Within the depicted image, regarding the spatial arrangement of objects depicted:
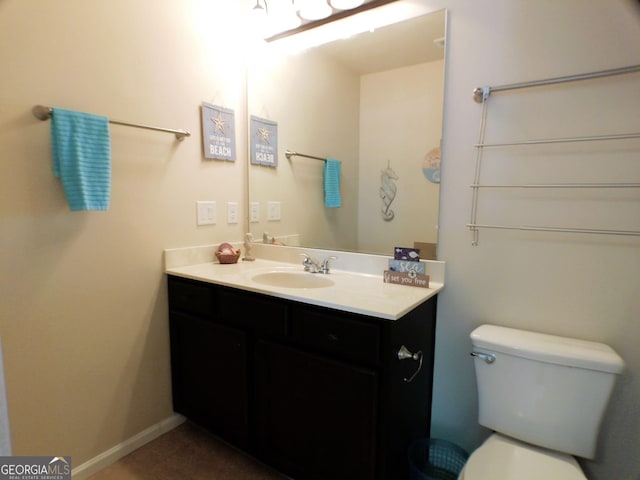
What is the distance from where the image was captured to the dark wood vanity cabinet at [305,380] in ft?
3.89

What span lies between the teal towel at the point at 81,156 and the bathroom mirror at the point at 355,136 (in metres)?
0.88

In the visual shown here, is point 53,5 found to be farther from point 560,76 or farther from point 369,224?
point 560,76

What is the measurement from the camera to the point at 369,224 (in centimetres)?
178

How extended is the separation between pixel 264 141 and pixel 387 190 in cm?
87

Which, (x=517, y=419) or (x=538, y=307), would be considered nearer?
(x=517, y=419)

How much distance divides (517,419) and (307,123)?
174 cm

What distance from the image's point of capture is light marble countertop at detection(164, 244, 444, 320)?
4.07 feet

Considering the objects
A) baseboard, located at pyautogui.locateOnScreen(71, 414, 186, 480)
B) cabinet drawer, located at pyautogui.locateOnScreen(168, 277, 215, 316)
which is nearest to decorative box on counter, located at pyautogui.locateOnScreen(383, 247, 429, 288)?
cabinet drawer, located at pyautogui.locateOnScreen(168, 277, 215, 316)

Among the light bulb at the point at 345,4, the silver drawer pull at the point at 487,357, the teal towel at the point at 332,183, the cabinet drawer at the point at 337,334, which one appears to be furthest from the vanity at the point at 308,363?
the light bulb at the point at 345,4

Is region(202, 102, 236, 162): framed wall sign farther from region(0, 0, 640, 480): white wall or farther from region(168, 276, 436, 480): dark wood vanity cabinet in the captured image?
region(168, 276, 436, 480): dark wood vanity cabinet

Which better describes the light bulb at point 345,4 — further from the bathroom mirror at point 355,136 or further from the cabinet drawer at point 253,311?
the cabinet drawer at point 253,311

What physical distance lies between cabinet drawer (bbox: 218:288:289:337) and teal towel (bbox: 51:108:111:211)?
2.12 ft

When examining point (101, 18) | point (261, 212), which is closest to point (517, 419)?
point (261, 212)

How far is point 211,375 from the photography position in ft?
5.49
